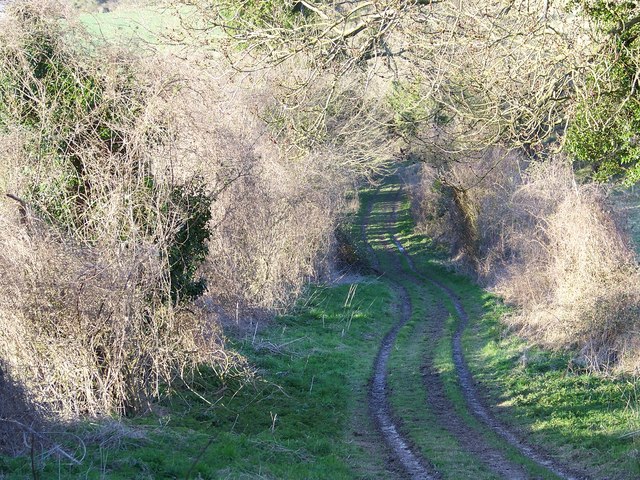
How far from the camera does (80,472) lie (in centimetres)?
838

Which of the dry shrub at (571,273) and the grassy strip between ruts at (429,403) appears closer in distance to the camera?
the grassy strip between ruts at (429,403)

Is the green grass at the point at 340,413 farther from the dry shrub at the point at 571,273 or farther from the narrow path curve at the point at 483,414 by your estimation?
the dry shrub at the point at 571,273

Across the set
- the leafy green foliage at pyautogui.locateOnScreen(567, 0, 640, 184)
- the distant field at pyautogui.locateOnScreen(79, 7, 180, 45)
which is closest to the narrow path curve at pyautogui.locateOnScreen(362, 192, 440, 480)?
the leafy green foliage at pyautogui.locateOnScreen(567, 0, 640, 184)

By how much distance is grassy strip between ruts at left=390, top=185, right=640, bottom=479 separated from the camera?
1196cm

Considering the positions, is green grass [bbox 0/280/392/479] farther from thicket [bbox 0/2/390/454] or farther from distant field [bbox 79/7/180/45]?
distant field [bbox 79/7/180/45]

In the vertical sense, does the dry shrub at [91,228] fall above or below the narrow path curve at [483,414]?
above

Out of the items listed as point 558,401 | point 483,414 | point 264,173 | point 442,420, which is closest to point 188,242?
point 442,420

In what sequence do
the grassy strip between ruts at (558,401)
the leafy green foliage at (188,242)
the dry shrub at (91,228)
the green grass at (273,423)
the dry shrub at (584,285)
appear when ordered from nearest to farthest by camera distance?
the green grass at (273,423), the dry shrub at (91,228), the grassy strip between ruts at (558,401), the leafy green foliage at (188,242), the dry shrub at (584,285)

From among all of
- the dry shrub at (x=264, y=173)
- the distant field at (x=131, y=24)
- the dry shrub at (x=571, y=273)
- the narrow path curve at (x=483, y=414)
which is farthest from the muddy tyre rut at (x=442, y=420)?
the distant field at (x=131, y=24)

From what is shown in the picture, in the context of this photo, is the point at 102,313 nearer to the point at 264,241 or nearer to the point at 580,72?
the point at 580,72

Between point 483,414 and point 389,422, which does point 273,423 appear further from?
point 483,414

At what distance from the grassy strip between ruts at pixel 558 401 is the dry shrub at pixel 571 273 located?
71cm

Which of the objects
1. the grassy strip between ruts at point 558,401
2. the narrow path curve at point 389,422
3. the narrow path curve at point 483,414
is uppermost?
the grassy strip between ruts at point 558,401

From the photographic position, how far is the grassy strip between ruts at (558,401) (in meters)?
12.0
